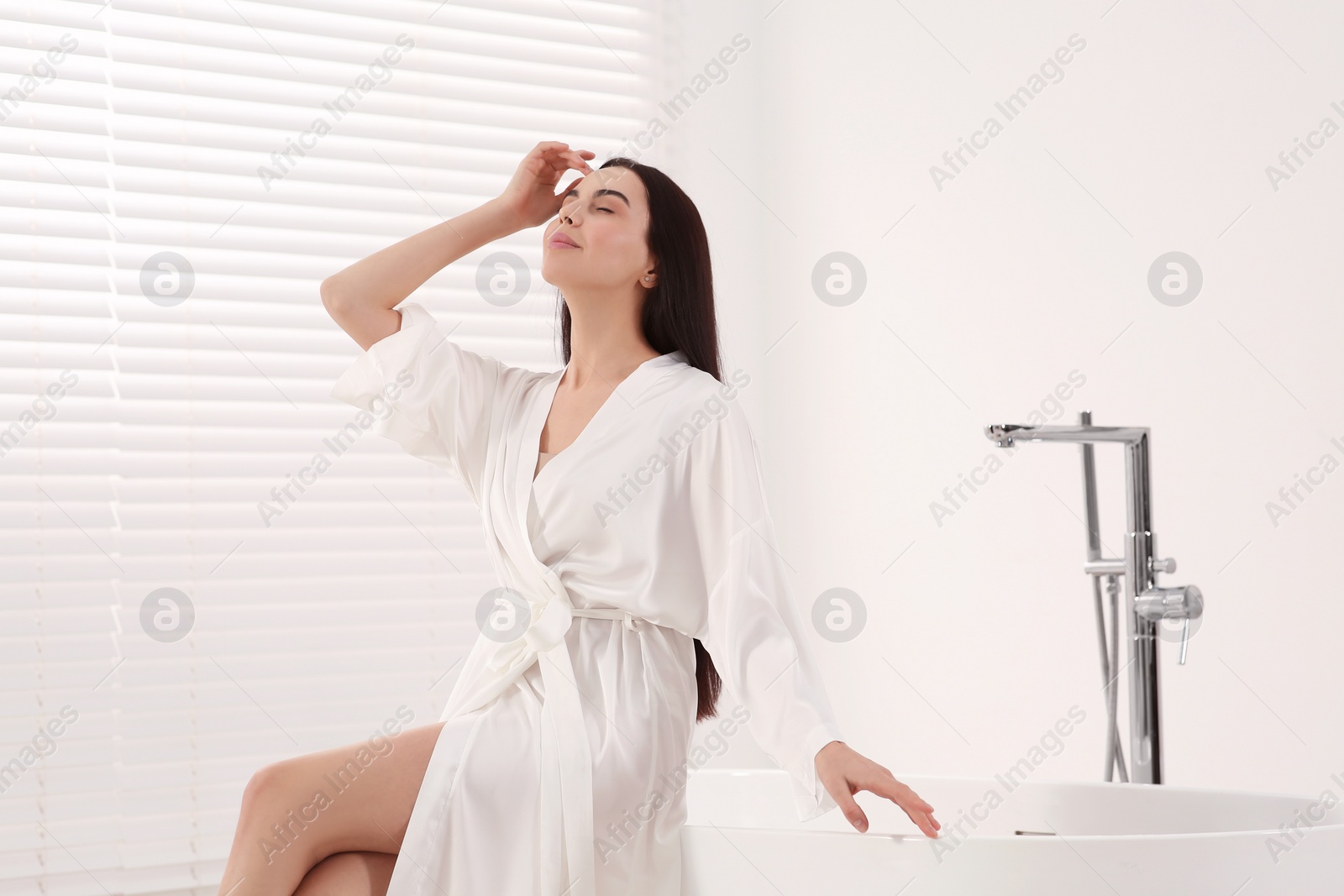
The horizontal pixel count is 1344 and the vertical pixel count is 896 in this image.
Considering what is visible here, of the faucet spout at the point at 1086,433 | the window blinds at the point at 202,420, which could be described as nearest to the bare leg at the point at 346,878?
the faucet spout at the point at 1086,433

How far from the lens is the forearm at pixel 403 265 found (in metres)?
1.34

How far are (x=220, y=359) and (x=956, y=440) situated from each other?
1.30 meters

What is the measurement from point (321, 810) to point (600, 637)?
0.32 meters

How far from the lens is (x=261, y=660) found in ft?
6.80

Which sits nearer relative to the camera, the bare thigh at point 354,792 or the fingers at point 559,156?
the bare thigh at point 354,792

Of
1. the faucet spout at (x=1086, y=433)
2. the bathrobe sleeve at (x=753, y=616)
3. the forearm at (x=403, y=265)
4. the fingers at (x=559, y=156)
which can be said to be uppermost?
the fingers at (x=559, y=156)

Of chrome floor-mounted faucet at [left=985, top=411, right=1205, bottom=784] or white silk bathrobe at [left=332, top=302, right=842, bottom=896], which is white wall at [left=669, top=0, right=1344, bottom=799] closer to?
chrome floor-mounted faucet at [left=985, top=411, right=1205, bottom=784]

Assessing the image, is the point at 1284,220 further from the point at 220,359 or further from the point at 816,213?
the point at 220,359

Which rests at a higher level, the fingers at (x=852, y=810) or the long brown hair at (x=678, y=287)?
the long brown hair at (x=678, y=287)

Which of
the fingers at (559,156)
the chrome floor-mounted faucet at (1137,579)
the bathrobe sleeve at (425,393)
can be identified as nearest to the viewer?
the bathrobe sleeve at (425,393)

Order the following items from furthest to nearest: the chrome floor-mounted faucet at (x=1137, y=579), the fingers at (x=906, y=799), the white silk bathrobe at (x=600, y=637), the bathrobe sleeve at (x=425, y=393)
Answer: the chrome floor-mounted faucet at (x=1137, y=579), the bathrobe sleeve at (x=425, y=393), the white silk bathrobe at (x=600, y=637), the fingers at (x=906, y=799)

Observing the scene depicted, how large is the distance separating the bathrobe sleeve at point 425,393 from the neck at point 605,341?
111 millimetres

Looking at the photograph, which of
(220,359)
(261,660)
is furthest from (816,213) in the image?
(261,660)

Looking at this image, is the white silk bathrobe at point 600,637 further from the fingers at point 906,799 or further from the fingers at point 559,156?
the fingers at point 559,156
